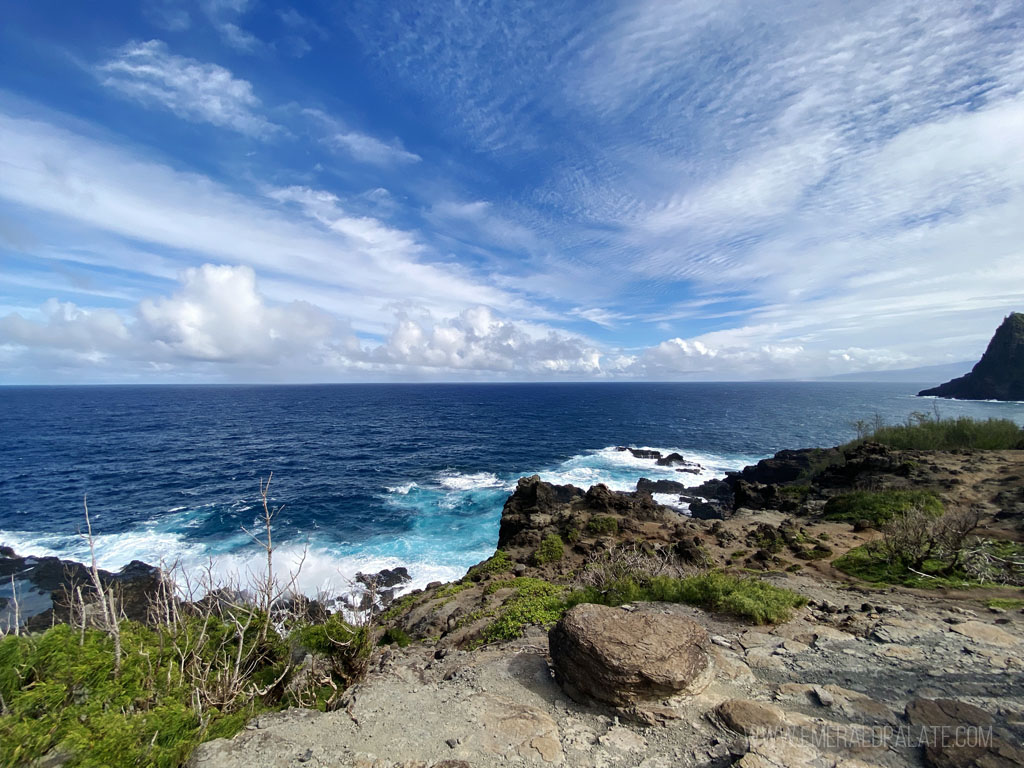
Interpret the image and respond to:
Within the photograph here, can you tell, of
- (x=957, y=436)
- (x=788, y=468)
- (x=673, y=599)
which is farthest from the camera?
(x=788, y=468)

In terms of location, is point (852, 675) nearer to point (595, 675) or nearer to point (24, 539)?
point (595, 675)

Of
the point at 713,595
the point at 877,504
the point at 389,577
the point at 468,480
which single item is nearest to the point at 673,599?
the point at 713,595

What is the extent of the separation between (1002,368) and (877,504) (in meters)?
138

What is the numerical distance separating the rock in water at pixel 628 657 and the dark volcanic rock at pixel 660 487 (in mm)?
34343

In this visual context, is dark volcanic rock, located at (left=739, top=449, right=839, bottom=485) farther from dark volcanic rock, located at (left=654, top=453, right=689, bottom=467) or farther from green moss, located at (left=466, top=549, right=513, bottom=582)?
green moss, located at (left=466, top=549, right=513, bottom=582)

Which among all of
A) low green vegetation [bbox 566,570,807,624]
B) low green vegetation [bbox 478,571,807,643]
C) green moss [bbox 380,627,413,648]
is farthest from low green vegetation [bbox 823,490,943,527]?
green moss [bbox 380,627,413,648]

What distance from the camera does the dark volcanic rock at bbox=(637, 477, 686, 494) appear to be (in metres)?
41.3

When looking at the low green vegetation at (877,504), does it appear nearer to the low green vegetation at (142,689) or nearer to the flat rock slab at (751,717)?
the flat rock slab at (751,717)

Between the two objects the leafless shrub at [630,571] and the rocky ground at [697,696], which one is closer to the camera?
the rocky ground at [697,696]

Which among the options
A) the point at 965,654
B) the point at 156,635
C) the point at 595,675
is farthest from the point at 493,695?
the point at 965,654

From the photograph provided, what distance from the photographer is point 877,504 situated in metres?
22.6

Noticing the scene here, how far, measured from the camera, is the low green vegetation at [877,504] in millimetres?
20719

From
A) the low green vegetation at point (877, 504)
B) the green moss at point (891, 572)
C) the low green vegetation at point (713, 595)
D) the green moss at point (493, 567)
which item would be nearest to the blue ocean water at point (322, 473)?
→ the green moss at point (493, 567)

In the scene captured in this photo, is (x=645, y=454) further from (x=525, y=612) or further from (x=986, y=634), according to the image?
(x=986, y=634)
